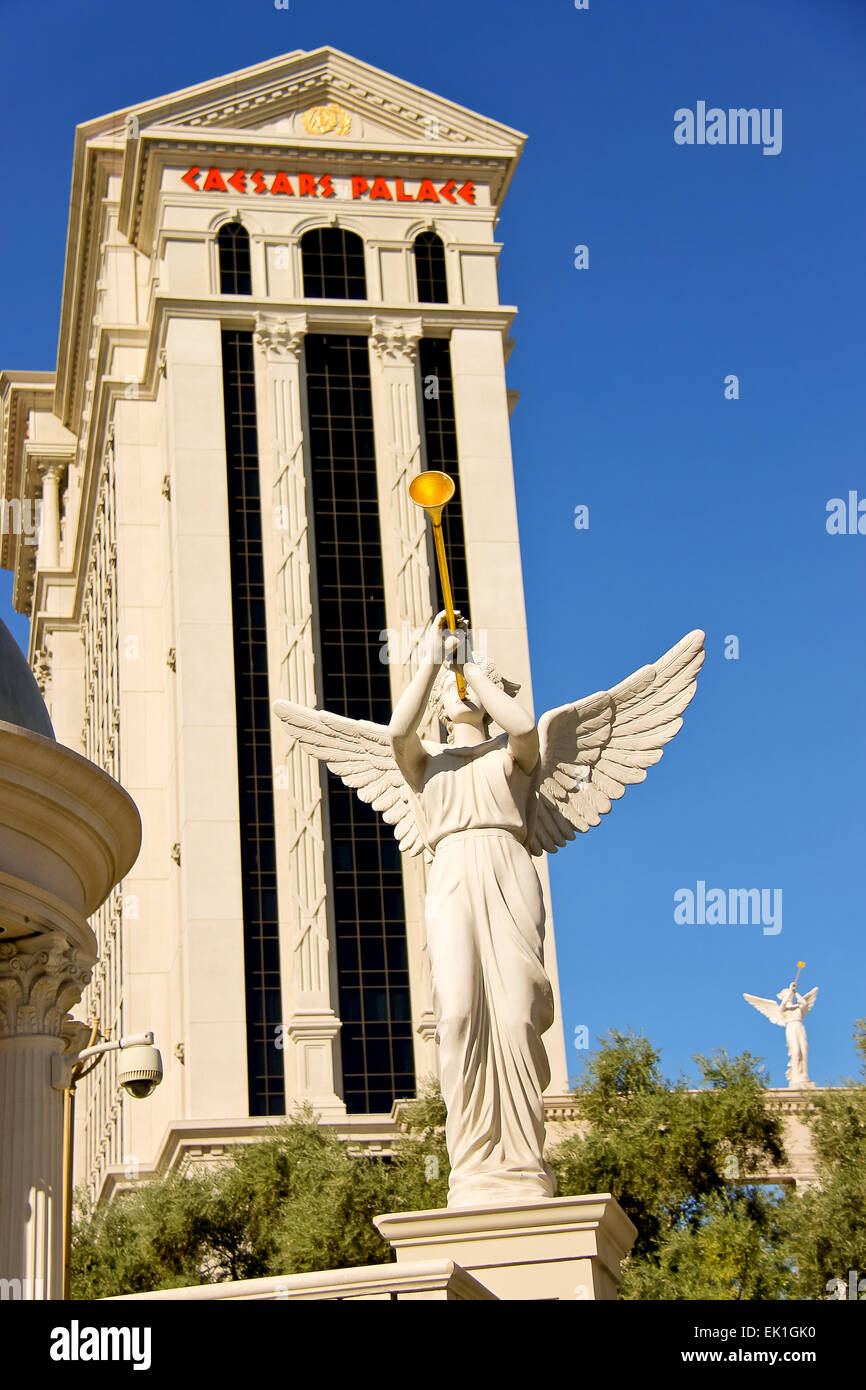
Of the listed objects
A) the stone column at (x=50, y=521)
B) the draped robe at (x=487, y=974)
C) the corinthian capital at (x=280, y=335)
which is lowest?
the draped robe at (x=487, y=974)

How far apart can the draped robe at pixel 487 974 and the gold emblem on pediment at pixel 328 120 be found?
5114 cm

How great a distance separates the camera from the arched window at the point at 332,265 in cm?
6003

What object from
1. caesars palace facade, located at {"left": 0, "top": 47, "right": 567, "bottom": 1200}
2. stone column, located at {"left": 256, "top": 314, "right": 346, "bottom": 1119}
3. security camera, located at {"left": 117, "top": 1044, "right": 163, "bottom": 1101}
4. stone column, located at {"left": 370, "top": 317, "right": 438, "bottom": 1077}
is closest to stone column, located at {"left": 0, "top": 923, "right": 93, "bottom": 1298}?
security camera, located at {"left": 117, "top": 1044, "right": 163, "bottom": 1101}

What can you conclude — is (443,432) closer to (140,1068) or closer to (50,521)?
(50,521)

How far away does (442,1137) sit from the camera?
40.0 meters

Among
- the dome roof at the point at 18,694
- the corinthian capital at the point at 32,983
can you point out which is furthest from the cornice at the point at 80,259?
the corinthian capital at the point at 32,983

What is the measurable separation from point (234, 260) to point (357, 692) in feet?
47.8

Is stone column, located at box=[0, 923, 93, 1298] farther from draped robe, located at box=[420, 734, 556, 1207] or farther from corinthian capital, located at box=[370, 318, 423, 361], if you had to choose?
corinthian capital, located at box=[370, 318, 423, 361]

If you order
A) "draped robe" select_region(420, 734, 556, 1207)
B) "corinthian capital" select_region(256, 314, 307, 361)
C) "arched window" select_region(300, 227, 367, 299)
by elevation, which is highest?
"arched window" select_region(300, 227, 367, 299)

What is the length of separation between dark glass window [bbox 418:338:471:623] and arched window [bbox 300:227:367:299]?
2.81 metres

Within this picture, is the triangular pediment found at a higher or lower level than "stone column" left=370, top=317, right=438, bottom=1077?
higher

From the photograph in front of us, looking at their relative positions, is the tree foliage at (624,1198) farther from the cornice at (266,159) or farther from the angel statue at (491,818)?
the cornice at (266,159)

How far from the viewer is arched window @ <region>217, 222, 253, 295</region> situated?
2343 inches
